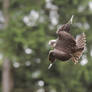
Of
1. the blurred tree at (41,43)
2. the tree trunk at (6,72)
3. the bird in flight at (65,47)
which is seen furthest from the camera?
the tree trunk at (6,72)

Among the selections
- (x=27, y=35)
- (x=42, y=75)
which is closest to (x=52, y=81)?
(x=42, y=75)

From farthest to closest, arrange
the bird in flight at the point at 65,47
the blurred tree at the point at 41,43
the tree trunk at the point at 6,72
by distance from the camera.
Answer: the tree trunk at the point at 6,72 → the blurred tree at the point at 41,43 → the bird in flight at the point at 65,47

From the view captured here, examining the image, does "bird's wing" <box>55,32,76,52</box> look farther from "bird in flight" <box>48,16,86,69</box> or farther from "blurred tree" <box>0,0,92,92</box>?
"blurred tree" <box>0,0,92,92</box>

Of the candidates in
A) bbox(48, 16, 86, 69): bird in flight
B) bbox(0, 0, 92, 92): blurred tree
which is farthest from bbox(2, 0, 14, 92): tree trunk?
bbox(48, 16, 86, 69): bird in flight

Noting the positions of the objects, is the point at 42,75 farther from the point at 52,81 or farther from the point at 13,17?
the point at 13,17

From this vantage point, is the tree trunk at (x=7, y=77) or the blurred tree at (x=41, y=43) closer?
the blurred tree at (x=41, y=43)

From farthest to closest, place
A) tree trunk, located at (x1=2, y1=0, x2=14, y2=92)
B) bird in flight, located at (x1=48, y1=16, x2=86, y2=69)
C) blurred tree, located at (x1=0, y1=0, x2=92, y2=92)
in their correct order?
1. tree trunk, located at (x1=2, y1=0, x2=14, y2=92)
2. blurred tree, located at (x1=0, y1=0, x2=92, y2=92)
3. bird in flight, located at (x1=48, y1=16, x2=86, y2=69)

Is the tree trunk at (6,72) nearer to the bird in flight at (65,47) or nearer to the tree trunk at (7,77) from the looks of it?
the tree trunk at (7,77)

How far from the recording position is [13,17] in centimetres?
512

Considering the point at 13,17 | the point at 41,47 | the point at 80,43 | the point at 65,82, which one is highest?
the point at 13,17

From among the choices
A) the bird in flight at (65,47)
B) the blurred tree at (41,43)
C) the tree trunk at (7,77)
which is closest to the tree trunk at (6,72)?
the tree trunk at (7,77)

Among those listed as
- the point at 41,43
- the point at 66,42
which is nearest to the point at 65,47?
the point at 66,42

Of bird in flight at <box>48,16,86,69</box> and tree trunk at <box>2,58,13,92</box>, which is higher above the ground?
tree trunk at <box>2,58,13,92</box>

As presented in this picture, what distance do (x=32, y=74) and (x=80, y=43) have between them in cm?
403
